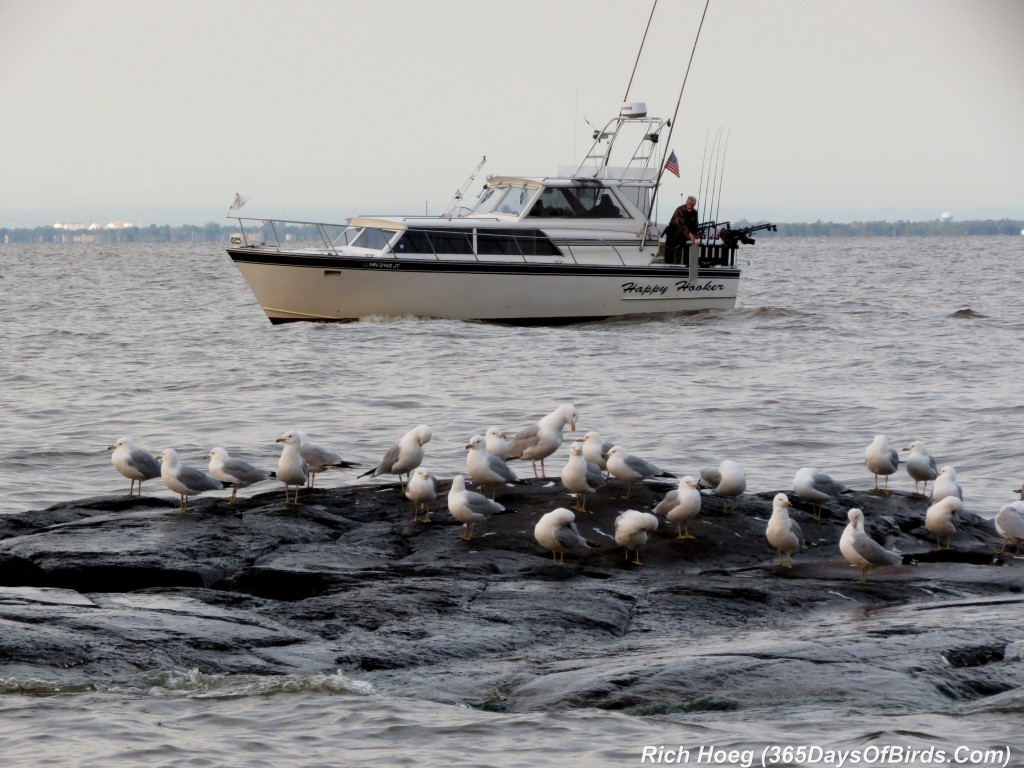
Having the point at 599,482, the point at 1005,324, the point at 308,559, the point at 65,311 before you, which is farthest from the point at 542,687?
the point at 65,311

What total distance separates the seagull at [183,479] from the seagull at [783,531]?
3.98m

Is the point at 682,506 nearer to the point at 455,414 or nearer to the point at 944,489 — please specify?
the point at 944,489

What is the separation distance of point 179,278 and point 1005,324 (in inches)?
1579

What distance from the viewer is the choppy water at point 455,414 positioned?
5.82 meters

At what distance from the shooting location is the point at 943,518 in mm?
9086

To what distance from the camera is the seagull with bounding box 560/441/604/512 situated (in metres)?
9.38

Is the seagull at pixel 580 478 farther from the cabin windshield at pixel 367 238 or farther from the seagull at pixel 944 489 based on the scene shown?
the cabin windshield at pixel 367 238

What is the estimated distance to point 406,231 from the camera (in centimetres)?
Answer: 2422

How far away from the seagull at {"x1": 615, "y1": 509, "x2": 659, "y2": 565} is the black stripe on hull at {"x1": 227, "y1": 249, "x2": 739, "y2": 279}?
15.9 meters

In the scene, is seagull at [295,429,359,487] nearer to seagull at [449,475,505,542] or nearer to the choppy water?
the choppy water

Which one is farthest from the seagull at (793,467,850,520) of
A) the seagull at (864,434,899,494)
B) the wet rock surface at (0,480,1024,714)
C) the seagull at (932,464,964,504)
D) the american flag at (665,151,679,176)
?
the american flag at (665,151,679,176)

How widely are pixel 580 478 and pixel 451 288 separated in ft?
50.8

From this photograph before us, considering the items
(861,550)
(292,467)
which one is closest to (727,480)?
(861,550)

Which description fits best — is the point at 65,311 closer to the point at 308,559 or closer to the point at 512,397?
the point at 512,397
